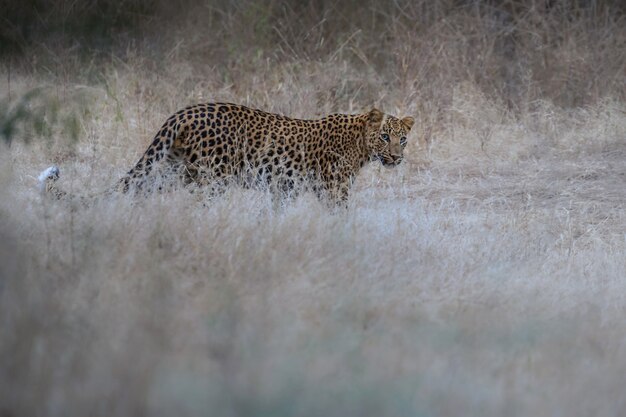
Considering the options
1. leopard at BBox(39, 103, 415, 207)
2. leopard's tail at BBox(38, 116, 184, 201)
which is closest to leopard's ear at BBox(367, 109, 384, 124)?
leopard at BBox(39, 103, 415, 207)

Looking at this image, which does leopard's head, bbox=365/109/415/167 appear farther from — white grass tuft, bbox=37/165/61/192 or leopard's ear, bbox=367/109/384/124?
white grass tuft, bbox=37/165/61/192

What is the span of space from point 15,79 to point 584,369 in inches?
313

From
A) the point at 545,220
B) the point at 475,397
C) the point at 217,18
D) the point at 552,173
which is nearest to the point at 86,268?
the point at 475,397

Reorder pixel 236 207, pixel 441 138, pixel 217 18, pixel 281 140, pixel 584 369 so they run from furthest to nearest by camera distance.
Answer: pixel 217 18
pixel 441 138
pixel 281 140
pixel 236 207
pixel 584 369

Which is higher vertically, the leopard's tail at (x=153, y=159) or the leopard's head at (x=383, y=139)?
the leopard's head at (x=383, y=139)

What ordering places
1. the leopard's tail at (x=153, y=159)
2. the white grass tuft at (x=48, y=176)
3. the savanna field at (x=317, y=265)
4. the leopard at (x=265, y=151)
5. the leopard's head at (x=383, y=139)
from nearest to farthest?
1. the savanna field at (x=317, y=265)
2. the white grass tuft at (x=48, y=176)
3. the leopard's tail at (x=153, y=159)
4. the leopard at (x=265, y=151)
5. the leopard's head at (x=383, y=139)

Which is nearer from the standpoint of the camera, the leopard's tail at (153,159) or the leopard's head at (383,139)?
the leopard's tail at (153,159)

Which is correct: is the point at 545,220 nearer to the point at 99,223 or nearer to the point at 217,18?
the point at 99,223

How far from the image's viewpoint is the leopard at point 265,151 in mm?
7543

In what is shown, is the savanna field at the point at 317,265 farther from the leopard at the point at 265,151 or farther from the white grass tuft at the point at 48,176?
the leopard at the point at 265,151

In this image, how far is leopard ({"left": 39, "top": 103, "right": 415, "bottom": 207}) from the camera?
7.54 m

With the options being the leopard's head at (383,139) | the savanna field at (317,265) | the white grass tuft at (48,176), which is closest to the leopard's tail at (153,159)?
the white grass tuft at (48,176)

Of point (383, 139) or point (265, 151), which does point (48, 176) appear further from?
point (383, 139)

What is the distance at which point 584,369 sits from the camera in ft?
16.3
